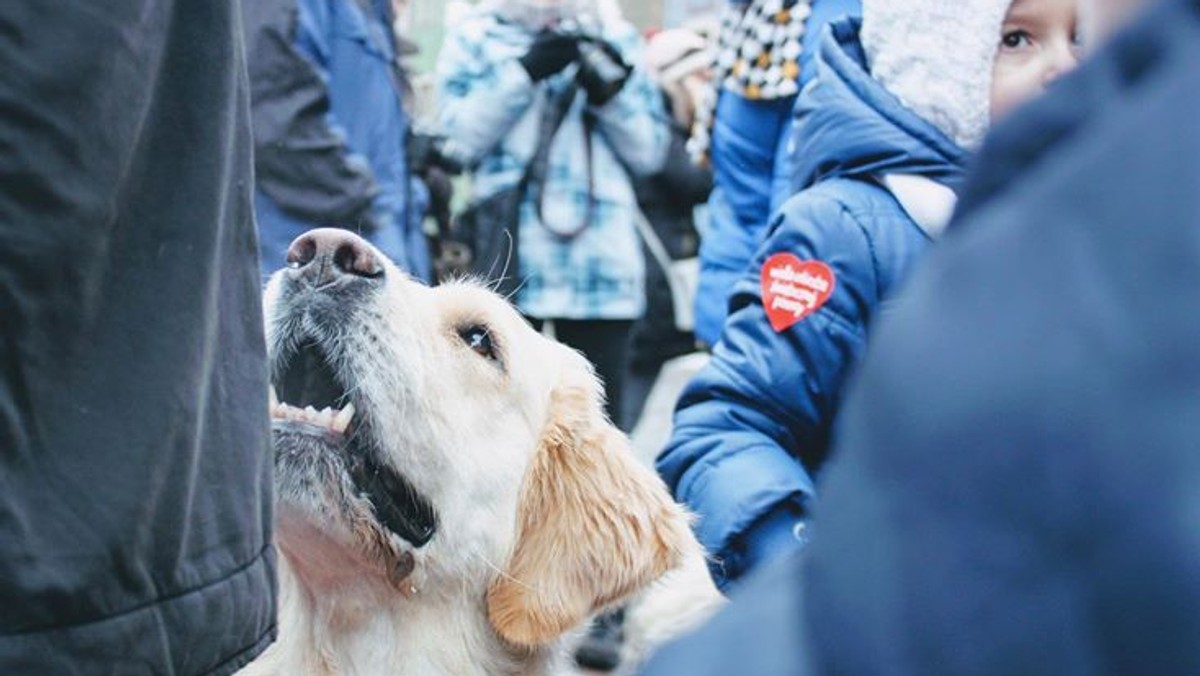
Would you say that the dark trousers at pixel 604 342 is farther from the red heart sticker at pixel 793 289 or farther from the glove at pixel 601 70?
the red heart sticker at pixel 793 289

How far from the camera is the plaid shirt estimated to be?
639 centimetres

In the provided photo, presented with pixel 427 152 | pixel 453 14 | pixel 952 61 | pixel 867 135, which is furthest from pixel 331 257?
pixel 453 14

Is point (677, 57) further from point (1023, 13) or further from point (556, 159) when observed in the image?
point (1023, 13)

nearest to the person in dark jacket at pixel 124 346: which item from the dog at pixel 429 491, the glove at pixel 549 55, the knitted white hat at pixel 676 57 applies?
the dog at pixel 429 491

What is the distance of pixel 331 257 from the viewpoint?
301 cm

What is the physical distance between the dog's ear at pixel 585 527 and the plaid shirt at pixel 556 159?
10.3ft

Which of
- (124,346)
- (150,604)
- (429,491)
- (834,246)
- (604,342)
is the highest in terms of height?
(124,346)

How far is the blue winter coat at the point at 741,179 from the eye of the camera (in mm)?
4668

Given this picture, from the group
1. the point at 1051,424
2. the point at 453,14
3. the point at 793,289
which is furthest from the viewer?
the point at 453,14

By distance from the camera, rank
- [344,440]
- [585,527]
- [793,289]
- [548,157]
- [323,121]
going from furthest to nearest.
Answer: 1. [548,157]
2. [323,121]
3. [585,527]
4. [793,289]
5. [344,440]

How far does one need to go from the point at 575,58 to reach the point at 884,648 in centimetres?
585

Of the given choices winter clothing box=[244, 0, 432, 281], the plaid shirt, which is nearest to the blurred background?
the plaid shirt

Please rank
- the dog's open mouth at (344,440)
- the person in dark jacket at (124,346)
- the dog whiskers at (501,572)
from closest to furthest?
1. the person in dark jacket at (124,346)
2. the dog's open mouth at (344,440)
3. the dog whiskers at (501,572)

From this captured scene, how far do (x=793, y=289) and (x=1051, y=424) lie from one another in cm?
241
